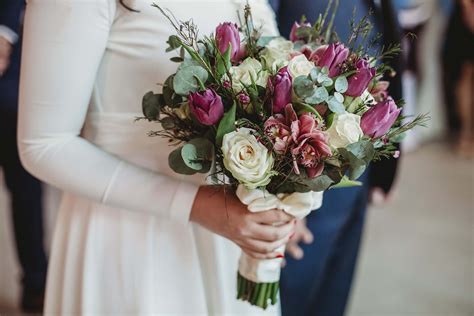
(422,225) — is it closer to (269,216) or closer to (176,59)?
(269,216)

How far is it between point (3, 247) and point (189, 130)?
1.96 m

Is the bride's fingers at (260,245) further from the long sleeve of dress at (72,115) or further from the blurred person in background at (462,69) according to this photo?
the blurred person in background at (462,69)

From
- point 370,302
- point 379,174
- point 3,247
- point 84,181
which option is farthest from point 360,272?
point 84,181

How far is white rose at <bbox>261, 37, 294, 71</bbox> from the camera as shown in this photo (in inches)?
31.5

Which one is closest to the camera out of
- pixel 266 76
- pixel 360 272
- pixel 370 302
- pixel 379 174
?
pixel 266 76

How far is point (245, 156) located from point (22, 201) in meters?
1.49

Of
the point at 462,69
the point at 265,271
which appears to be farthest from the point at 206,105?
the point at 462,69

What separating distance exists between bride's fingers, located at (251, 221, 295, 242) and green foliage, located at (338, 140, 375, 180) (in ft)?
0.65

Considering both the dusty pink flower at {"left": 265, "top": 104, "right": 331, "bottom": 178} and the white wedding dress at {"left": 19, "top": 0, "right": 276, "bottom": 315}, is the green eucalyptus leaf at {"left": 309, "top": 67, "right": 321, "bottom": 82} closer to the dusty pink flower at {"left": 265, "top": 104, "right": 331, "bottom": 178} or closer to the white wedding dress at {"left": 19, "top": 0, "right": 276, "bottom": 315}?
the dusty pink flower at {"left": 265, "top": 104, "right": 331, "bottom": 178}

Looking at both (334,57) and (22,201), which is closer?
(334,57)

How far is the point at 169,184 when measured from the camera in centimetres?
91

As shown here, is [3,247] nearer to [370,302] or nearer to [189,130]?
[370,302]

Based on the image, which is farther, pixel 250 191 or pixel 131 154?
pixel 131 154

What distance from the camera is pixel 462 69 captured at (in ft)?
11.6
